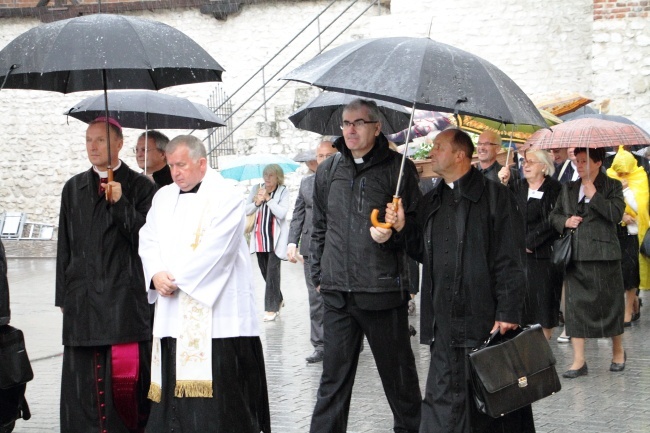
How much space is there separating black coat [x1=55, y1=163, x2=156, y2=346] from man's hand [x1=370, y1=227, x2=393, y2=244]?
1.49m

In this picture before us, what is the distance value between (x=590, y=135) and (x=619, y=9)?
1051 cm

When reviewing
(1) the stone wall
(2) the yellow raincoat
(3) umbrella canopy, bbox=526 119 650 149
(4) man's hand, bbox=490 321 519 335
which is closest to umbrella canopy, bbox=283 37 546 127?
(4) man's hand, bbox=490 321 519 335

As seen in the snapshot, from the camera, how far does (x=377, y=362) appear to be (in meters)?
6.26

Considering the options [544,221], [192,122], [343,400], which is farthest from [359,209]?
[544,221]

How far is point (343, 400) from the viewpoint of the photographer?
628cm

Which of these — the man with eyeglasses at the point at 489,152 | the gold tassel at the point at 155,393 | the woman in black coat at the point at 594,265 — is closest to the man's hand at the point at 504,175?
the man with eyeglasses at the point at 489,152

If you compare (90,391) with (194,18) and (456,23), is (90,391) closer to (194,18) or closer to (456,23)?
(456,23)

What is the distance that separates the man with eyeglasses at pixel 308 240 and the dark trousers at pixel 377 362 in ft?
10.6

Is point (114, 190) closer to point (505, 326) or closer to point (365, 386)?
point (505, 326)

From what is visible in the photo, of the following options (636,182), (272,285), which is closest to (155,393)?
(272,285)

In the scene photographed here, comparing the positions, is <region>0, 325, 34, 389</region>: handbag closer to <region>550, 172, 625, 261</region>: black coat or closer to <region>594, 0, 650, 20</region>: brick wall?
<region>550, 172, 625, 261</region>: black coat

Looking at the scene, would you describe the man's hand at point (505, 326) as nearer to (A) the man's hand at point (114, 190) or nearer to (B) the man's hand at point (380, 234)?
(B) the man's hand at point (380, 234)

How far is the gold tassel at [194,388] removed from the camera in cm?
583

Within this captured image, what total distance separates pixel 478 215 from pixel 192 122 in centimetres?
375
